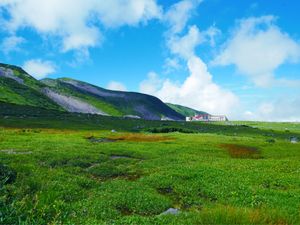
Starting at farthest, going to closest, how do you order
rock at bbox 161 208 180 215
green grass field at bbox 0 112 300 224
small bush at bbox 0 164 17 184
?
small bush at bbox 0 164 17 184 → rock at bbox 161 208 180 215 → green grass field at bbox 0 112 300 224

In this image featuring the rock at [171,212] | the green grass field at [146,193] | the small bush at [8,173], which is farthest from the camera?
the small bush at [8,173]

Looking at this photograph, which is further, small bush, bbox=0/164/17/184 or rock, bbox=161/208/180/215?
small bush, bbox=0/164/17/184

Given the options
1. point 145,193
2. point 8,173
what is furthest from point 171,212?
point 8,173

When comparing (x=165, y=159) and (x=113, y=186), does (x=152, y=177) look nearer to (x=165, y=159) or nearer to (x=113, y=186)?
(x=113, y=186)

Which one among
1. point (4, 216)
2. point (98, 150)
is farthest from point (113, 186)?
point (98, 150)

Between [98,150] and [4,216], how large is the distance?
107 ft

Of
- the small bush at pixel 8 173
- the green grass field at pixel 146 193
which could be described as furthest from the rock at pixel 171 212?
the small bush at pixel 8 173

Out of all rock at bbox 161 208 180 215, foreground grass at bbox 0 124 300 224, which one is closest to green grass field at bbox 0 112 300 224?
foreground grass at bbox 0 124 300 224

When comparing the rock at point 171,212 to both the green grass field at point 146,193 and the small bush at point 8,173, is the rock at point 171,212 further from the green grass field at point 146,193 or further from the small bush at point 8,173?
the small bush at point 8,173

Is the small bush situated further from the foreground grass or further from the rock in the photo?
the rock

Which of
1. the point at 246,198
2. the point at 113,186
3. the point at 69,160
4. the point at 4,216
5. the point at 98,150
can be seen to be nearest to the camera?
the point at 4,216

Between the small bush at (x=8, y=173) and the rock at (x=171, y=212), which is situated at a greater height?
the small bush at (x=8, y=173)

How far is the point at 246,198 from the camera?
21.5 m

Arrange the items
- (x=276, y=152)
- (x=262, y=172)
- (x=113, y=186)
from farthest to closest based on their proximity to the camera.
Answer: (x=276, y=152), (x=262, y=172), (x=113, y=186)
